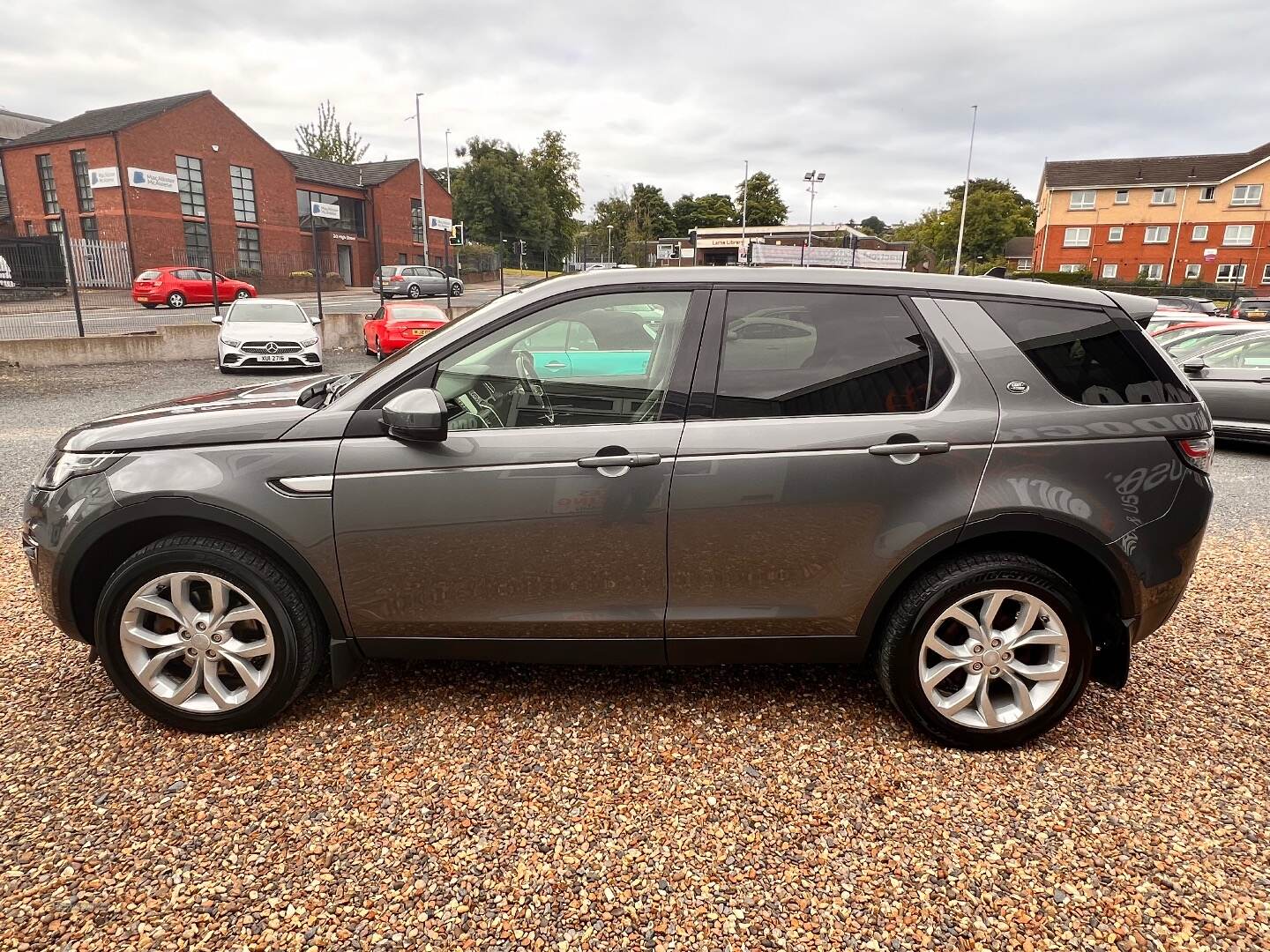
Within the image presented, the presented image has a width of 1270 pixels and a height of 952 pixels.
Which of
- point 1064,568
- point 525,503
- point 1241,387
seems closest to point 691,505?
point 525,503

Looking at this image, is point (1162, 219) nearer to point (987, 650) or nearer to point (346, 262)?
point (346, 262)

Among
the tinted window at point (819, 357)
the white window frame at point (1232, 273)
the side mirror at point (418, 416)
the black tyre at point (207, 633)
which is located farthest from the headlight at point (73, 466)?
the white window frame at point (1232, 273)

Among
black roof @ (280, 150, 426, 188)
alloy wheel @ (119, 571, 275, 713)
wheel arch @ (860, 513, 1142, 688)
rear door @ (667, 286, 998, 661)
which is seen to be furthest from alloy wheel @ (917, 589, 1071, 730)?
black roof @ (280, 150, 426, 188)

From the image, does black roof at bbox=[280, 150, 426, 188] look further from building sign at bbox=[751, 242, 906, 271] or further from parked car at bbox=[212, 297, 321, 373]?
building sign at bbox=[751, 242, 906, 271]

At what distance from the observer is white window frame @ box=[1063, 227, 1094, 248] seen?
5572 centimetres

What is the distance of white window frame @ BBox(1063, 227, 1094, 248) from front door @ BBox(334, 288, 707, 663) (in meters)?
64.2

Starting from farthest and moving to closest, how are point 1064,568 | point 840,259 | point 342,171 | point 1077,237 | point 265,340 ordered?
point 1077,237
point 342,171
point 265,340
point 840,259
point 1064,568

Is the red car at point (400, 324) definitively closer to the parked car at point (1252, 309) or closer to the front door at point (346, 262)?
the parked car at point (1252, 309)

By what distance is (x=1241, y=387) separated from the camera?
8938 mm

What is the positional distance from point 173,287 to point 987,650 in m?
29.5

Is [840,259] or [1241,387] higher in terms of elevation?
[840,259]

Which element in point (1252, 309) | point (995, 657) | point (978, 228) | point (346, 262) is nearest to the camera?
point (995, 657)

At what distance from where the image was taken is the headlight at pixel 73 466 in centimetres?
280

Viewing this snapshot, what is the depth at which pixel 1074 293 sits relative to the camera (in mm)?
2920
